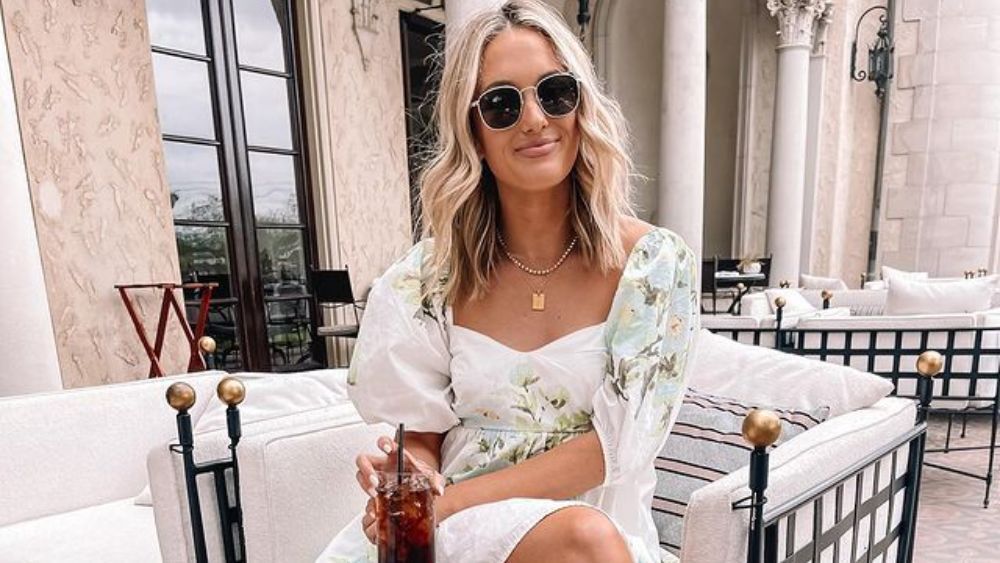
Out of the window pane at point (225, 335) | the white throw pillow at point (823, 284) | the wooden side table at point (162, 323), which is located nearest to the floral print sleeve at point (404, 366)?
the wooden side table at point (162, 323)

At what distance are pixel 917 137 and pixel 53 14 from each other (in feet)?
26.0

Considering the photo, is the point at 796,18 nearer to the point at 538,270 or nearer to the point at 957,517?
the point at 957,517

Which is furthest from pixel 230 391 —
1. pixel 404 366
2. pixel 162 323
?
pixel 162 323

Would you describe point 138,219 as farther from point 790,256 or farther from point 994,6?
point 994,6

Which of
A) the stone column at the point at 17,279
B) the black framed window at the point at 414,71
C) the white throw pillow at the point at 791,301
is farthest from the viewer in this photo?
the black framed window at the point at 414,71

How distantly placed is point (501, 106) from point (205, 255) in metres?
3.64

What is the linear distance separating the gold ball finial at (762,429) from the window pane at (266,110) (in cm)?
427

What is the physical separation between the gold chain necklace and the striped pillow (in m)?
0.50

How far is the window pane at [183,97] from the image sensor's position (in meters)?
3.73

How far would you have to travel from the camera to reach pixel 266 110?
434cm

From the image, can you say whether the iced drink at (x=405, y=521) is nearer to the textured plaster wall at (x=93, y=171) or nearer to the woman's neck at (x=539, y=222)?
the woman's neck at (x=539, y=222)

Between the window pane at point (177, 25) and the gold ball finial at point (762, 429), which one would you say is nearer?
the gold ball finial at point (762, 429)

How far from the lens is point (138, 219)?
10.9ft

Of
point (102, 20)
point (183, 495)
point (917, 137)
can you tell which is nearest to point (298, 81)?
point (102, 20)
